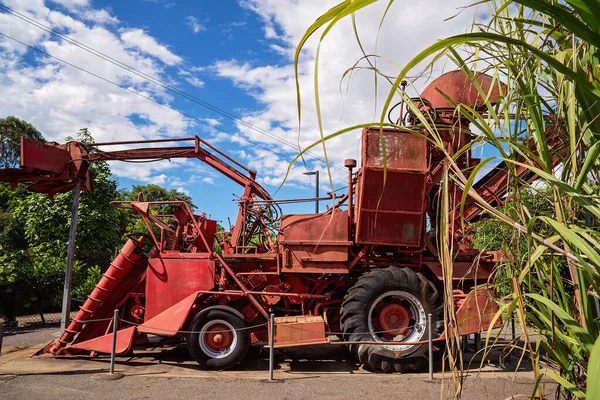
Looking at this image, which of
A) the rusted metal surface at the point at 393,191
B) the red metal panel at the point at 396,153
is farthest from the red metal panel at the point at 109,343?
the red metal panel at the point at 396,153

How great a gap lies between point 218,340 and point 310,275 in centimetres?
194

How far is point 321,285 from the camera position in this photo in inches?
309

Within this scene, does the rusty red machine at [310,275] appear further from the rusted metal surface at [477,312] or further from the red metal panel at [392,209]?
the rusted metal surface at [477,312]

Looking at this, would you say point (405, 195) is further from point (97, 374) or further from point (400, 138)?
point (97, 374)

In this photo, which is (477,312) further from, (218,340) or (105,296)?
(105,296)

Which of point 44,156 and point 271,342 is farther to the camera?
point 44,156

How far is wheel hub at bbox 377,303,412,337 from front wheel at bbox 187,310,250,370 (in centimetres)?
234

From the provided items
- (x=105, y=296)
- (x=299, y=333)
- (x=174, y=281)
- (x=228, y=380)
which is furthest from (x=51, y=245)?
(x=299, y=333)

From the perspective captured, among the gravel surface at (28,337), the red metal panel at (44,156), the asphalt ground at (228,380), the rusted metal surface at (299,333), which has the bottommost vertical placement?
the gravel surface at (28,337)

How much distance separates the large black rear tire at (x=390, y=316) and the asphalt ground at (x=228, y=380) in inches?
10.8

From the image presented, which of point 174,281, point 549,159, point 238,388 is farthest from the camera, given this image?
point 174,281

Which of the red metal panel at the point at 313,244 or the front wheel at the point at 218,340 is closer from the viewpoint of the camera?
the front wheel at the point at 218,340

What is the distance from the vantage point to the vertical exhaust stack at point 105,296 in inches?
302

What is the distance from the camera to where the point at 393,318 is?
7477 millimetres
